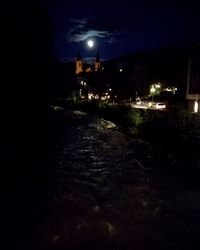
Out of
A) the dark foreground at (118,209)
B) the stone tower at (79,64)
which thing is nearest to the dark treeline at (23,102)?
the dark foreground at (118,209)

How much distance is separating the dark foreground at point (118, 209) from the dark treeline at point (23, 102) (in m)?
0.76

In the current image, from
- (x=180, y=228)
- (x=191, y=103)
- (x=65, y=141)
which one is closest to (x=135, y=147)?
(x=65, y=141)

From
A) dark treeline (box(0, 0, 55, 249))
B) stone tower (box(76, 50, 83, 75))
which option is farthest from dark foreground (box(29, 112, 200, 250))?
stone tower (box(76, 50, 83, 75))

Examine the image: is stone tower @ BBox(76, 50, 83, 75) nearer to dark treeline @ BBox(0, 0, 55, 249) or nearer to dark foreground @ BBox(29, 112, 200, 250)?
dark treeline @ BBox(0, 0, 55, 249)

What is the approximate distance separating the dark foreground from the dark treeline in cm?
76

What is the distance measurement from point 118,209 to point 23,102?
755cm

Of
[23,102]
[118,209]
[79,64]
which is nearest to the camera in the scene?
[118,209]

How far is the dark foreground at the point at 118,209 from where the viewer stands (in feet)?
21.6

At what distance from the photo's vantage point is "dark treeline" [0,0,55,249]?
9.20 metres

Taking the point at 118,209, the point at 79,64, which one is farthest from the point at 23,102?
the point at 79,64

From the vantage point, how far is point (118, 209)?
8242mm

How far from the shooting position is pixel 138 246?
6.33 m

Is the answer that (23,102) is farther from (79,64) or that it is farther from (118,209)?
(79,64)

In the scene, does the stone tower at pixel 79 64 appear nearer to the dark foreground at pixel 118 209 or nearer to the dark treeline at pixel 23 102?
the dark treeline at pixel 23 102
